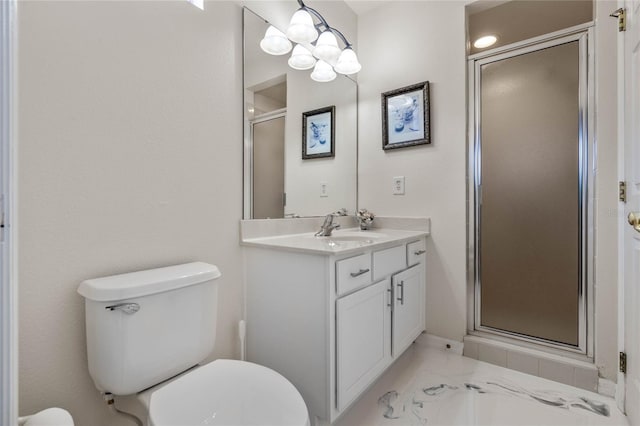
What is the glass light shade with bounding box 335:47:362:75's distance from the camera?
2018mm

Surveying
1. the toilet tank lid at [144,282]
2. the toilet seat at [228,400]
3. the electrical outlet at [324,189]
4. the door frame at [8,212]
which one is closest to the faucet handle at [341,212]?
the electrical outlet at [324,189]

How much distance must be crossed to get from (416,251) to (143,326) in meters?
1.51

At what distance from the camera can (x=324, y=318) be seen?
47.2 inches

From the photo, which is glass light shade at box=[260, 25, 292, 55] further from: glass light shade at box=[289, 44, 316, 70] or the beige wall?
the beige wall

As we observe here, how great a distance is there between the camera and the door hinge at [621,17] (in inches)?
54.7

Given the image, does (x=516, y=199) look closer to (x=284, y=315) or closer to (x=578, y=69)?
(x=578, y=69)

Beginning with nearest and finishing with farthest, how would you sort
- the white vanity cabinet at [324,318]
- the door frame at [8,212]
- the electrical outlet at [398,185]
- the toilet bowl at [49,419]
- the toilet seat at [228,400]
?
the door frame at [8,212] → the toilet bowl at [49,419] → the toilet seat at [228,400] → the white vanity cabinet at [324,318] → the electrical outlet at [398,185]

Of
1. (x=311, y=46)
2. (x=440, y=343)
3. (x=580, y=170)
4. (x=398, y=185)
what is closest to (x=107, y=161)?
(x=311, y=46)

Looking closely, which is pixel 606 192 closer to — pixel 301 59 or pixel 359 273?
pixel 359 273

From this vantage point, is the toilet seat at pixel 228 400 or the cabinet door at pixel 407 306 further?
the cabinet door at pixel 407 306

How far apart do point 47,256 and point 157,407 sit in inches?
22.4

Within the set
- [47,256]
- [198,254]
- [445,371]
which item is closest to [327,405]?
[198,254]

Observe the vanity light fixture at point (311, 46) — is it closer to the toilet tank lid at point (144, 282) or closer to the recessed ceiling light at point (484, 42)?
the recessed ceiling light at point (484, 42)

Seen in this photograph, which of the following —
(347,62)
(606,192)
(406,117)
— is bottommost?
(606,192)
